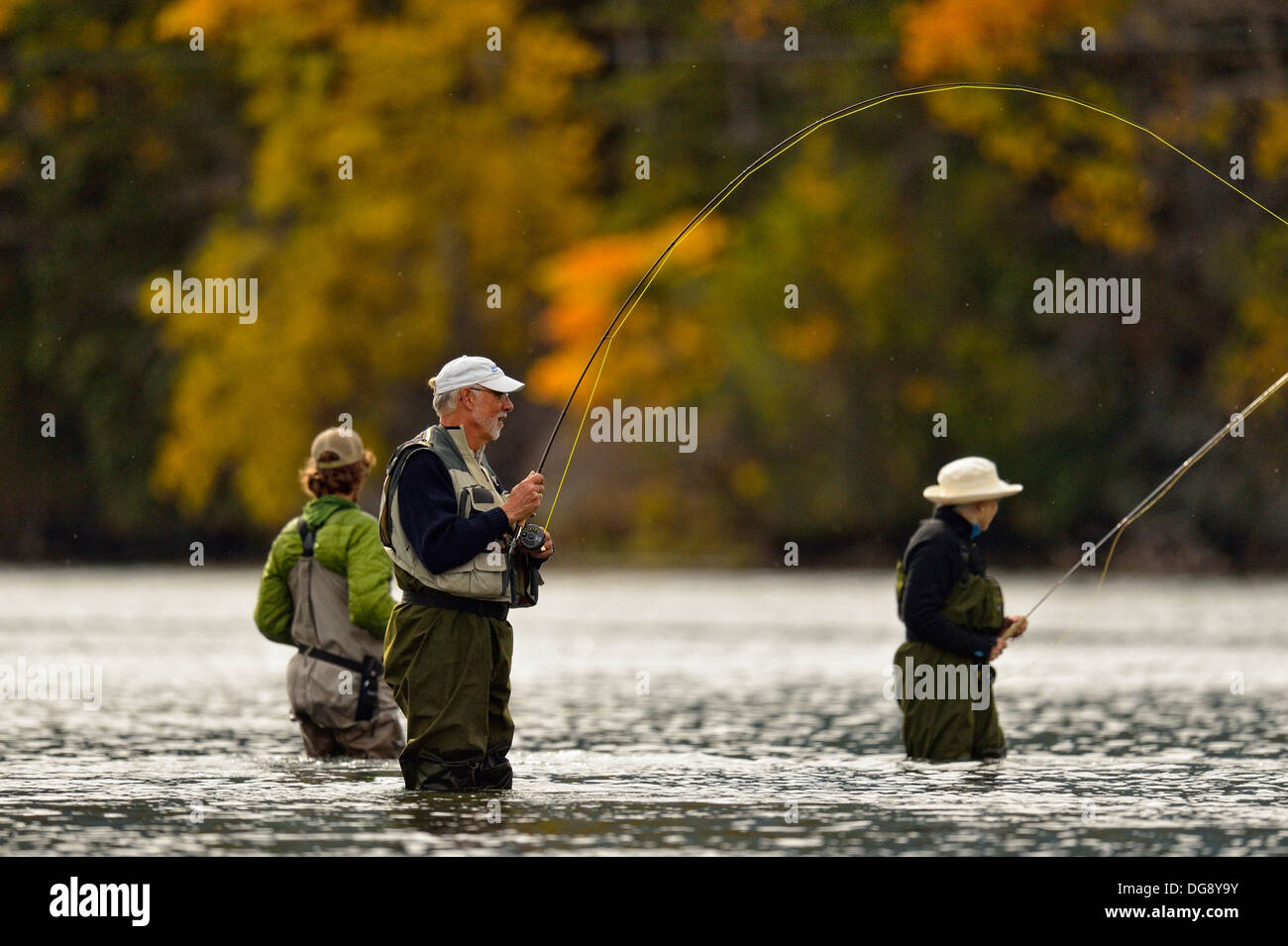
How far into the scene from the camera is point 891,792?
915 centimetres

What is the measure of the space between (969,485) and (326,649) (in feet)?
9.05

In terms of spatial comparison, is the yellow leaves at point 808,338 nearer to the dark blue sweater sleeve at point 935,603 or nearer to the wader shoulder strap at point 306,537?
the dark blue sweater sleeve at point 935,603

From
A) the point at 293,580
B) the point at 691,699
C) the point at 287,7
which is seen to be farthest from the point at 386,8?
the point at 293,580

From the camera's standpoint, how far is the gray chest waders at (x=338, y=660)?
32.1ft

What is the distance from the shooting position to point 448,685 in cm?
848

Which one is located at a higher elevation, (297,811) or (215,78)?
(215,78)

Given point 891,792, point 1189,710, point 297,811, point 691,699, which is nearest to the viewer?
point 297,811

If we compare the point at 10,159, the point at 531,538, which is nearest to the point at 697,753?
the point at 531,538

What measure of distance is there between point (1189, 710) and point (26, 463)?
120ft

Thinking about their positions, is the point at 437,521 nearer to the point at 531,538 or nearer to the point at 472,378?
the point at 531,538

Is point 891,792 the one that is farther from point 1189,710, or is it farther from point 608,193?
point 608,193

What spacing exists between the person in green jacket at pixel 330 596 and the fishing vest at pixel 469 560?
1.05m

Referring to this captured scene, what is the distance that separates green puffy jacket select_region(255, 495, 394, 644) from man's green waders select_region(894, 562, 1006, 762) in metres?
2.16

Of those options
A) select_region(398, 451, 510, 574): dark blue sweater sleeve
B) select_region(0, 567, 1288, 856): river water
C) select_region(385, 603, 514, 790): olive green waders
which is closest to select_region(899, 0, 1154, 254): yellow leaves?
select_region(0, 567, 1288, 856): river water
